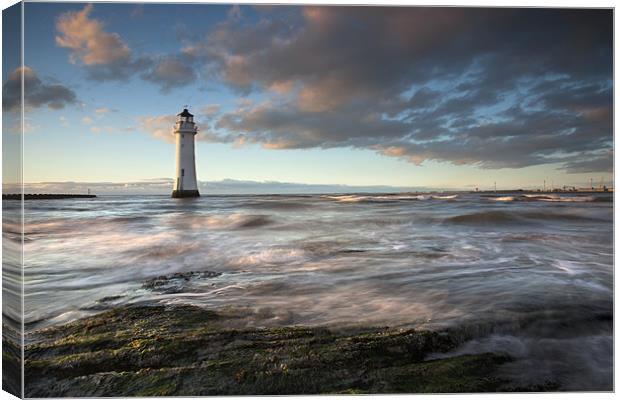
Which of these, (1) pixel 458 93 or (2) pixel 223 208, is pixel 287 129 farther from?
(2) pixel 223 208

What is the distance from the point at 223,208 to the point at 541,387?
470cm

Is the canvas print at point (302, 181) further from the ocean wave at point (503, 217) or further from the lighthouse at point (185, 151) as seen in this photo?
the ocean wave at point (503, 217)

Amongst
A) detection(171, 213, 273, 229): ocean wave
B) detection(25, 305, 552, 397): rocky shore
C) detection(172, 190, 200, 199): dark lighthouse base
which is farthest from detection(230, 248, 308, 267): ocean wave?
detection(25, 305, 552, 397): rocky shore

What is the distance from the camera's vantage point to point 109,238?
4.37m

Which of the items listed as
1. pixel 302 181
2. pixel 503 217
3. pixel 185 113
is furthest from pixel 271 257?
pixel 503 217

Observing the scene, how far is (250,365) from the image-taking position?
1.84 meters

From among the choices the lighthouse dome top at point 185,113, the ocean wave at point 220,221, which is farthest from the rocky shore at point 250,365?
the ocean wave at point 220,221

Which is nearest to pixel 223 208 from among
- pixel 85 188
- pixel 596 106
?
pixel 85 188

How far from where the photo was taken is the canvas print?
6.24ft

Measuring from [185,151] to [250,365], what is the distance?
2.60 m

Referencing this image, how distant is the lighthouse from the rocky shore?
1.99 meters

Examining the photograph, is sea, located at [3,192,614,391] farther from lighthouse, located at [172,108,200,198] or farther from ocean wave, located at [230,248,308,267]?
lighthouse, located at [172,108,200,198]

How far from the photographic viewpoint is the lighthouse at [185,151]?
361 cm

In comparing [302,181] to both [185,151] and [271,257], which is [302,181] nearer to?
[271,257]
